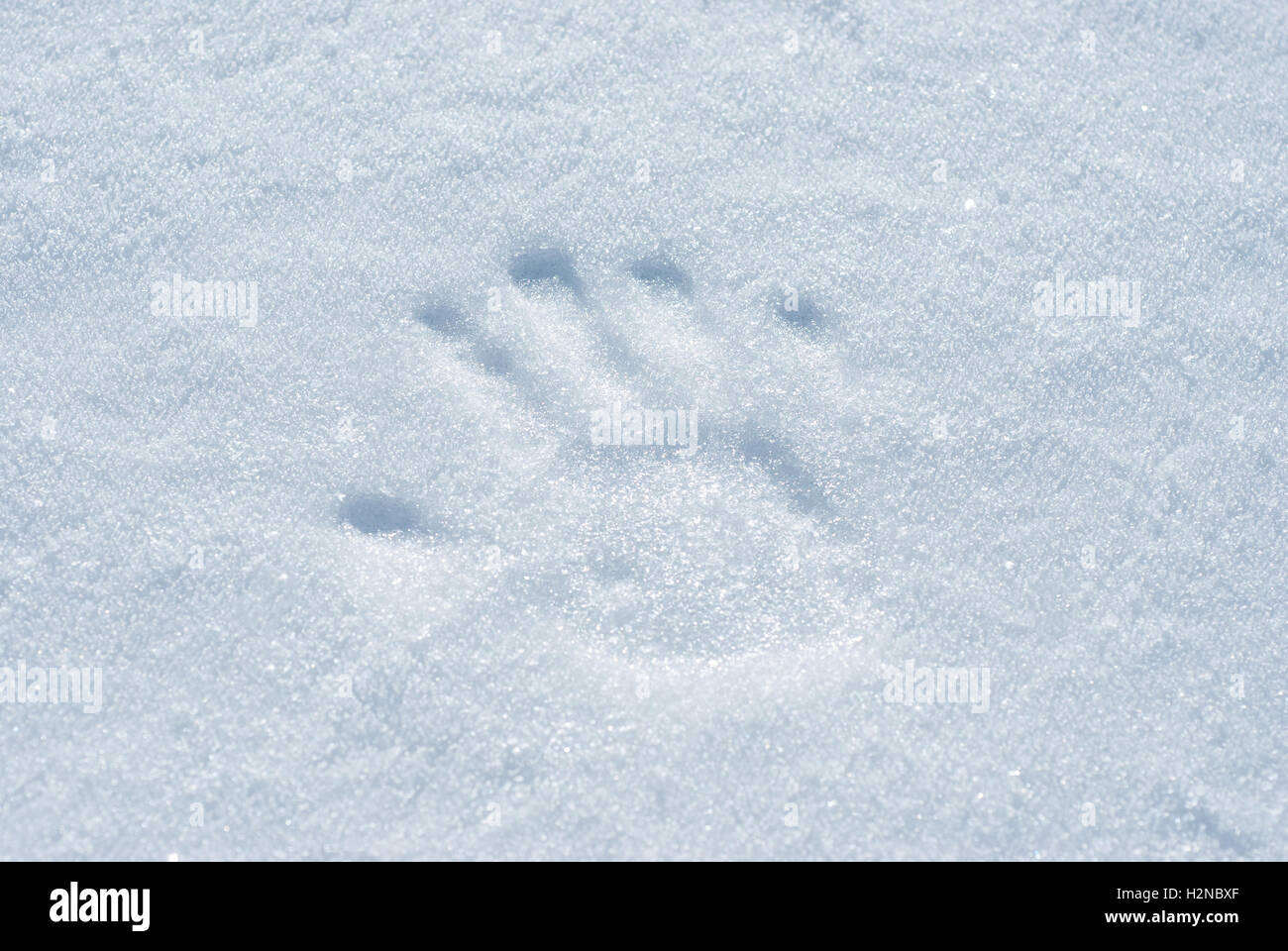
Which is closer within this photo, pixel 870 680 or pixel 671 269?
pixel 870 680

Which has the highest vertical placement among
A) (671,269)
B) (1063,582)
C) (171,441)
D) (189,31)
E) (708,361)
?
(189,31)

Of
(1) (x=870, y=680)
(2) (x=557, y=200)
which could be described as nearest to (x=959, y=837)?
(1) (x=870, y=680)

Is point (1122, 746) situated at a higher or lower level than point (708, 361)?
lower
